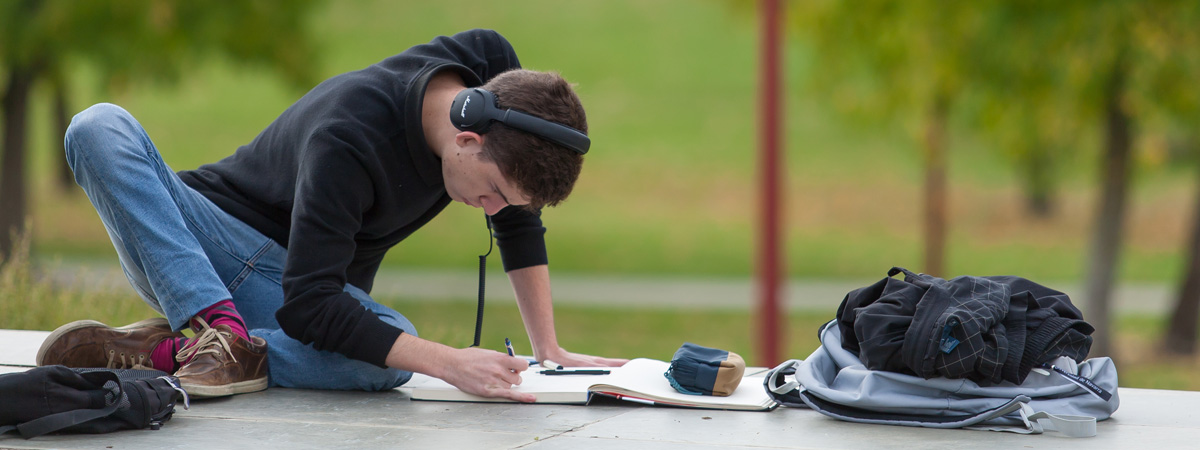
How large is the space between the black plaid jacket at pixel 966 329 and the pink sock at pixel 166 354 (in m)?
1.84

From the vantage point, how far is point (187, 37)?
333 inches

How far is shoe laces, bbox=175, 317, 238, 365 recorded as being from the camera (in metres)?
2.85

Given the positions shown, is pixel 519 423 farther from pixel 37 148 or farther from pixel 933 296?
pixel 37 148

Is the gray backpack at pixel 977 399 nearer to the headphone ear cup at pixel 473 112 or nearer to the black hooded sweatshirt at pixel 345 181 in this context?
the headphone ear cup at pixel 473 112

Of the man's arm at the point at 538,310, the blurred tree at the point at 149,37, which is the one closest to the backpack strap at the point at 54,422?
the man's arm at the point at 538,310

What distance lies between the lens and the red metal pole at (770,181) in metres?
6.24

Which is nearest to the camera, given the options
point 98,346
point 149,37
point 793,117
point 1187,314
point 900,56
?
point 98,346

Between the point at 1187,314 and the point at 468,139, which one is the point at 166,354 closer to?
the point at 468,139

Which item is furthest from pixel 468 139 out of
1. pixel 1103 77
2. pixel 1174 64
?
pixel 1103 77

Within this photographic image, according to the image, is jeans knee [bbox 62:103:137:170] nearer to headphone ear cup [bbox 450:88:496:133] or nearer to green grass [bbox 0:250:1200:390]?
headphone ear cup [bbox 450:88:496:133]

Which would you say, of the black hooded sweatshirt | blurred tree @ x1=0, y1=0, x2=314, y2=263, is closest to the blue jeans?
the black hooded sweatshirt

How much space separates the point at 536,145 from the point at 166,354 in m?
1.23

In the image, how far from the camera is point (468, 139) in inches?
107

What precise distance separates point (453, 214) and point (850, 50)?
13473mm
